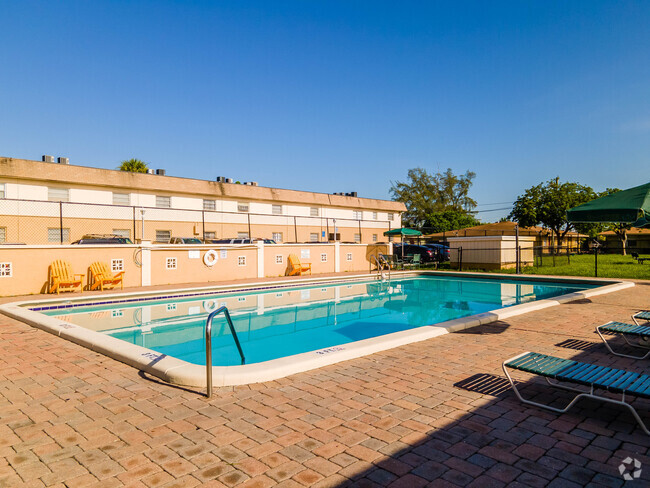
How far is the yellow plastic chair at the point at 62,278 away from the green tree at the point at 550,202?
37.8 metres

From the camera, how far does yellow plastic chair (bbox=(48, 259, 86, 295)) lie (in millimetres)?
11914

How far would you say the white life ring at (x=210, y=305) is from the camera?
1087 centimetres

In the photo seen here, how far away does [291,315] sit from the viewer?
411 inches

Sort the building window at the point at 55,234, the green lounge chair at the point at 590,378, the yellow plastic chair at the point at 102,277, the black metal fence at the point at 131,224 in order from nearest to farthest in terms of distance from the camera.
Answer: the green lounge chair at the point at 590,378 < the yellow plastic chair at the point at 102,277 < the black metal fence at the point at 131,224 < the building window at the point at 55,234

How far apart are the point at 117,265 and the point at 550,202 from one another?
3746 centimetres

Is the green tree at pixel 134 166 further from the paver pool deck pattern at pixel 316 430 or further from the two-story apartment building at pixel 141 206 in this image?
the paver pool deck pattern at pixel 316 430

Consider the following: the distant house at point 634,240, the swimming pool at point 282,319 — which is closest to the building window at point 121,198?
the swimming pool at point 282,319

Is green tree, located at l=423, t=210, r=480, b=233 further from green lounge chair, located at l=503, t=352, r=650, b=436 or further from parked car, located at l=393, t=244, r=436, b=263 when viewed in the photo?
green lounge chair, located at l=503, t=352, r=650, b=436

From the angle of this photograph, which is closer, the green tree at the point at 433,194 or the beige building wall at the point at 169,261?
the beige building wall at the point at 169,261

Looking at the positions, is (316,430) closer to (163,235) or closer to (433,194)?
(163,235)

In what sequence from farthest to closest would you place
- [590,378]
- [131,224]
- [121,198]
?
[121,198] → [131,224] → [590,378]

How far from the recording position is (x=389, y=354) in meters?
5.27

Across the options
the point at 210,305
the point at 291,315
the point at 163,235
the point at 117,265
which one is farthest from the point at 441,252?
the point at 117,265

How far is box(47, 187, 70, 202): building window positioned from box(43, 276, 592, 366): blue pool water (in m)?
16.2
